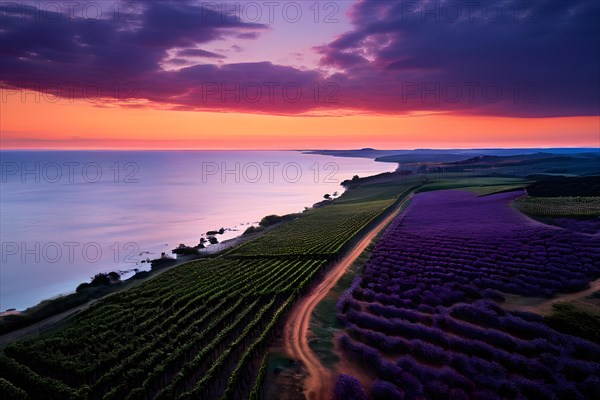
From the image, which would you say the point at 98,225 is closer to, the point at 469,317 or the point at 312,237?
the point at 312,237

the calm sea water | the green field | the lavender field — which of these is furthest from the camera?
the calm sea water

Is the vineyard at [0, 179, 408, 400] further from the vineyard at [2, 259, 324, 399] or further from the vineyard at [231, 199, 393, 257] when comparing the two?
the vineyard at [231, 199, 393, 257]

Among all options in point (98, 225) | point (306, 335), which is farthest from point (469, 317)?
point (98, 225)

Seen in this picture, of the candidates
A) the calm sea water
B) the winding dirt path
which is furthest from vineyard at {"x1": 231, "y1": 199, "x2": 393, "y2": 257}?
the calm sea water

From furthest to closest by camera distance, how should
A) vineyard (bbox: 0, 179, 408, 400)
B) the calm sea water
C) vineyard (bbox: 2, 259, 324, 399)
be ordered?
the calm sea water, vineyard (bbox: 2, 259, 324, 399), vineyard (bbox: 0, 179, 408, 400)

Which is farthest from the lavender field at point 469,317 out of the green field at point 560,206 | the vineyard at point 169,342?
the vineyard at point 169,342

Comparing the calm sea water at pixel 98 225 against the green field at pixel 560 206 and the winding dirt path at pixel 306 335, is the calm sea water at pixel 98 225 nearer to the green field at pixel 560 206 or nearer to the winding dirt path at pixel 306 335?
the winding dirt path at pixel 306 335
